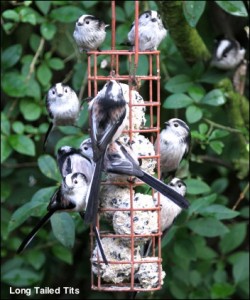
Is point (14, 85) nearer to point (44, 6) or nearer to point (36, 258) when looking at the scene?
point (44, 6)

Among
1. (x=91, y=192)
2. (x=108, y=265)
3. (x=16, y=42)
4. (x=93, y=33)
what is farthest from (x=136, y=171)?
(x=16, y=42)

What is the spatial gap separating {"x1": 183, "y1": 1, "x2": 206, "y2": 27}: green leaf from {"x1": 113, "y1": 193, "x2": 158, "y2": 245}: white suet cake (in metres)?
0.88

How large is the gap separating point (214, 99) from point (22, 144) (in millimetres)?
824

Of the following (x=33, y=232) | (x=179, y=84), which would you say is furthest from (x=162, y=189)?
(x=179, y=84)

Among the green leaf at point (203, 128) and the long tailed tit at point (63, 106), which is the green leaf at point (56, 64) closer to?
the long tailed tit at point (63, 106)

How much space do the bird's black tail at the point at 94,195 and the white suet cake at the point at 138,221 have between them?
0.64 feet

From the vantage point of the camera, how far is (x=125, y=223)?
2.94 metres

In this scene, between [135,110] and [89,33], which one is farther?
[89,33]

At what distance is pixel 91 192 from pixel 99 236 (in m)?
0.18

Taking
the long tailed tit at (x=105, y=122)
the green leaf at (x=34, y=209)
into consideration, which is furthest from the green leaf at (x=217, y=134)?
the long tailed tit at (x=105, y=122)

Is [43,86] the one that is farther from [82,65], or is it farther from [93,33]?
[93,33]

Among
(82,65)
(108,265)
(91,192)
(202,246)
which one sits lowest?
(202,246)

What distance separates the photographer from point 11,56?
160 inches

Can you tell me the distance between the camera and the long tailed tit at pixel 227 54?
4.08 metres
